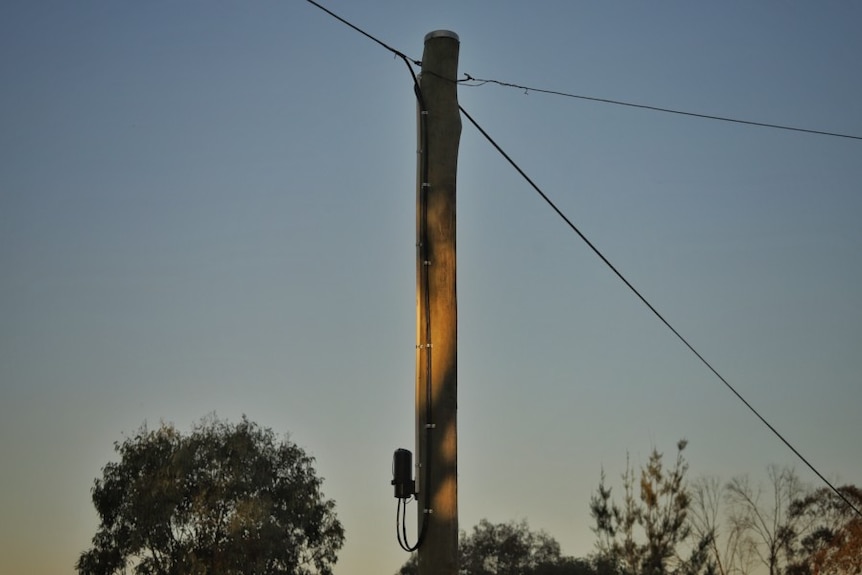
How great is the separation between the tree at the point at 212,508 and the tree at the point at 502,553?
11.9m

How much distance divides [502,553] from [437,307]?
149ft

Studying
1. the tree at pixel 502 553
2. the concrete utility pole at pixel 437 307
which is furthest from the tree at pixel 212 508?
the concrete utility pole at pixel 437 307

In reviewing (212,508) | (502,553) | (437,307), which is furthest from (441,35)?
(502,553)

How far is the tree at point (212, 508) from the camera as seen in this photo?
35.3 m

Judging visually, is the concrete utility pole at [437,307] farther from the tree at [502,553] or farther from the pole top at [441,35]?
the tree at [502,553]

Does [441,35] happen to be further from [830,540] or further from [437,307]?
[830,540]

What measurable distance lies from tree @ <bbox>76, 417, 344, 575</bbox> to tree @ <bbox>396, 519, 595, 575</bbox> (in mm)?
11902

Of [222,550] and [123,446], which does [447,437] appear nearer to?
[222,550]

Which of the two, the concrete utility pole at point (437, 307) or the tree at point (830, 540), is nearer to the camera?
the concrete utility pole at point (437, 307)

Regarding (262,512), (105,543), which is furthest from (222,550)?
(105,543)

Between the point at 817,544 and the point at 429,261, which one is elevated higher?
the point at 817,544

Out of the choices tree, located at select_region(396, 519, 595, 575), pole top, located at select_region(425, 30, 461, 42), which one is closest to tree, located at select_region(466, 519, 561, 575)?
tree, located at select_region(396, 519, 595, 575)

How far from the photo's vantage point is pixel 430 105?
294 inches

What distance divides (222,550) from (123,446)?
5607mm
